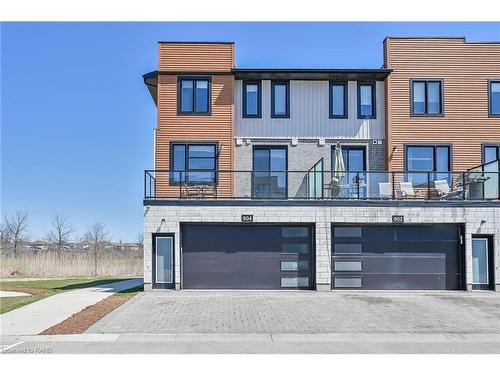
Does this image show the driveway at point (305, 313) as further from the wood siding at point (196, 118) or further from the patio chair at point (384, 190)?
the wood siding at point (196, 118)

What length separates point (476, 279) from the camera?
1817cm

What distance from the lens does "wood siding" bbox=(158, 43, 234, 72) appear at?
21.5 m

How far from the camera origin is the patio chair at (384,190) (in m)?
18.5

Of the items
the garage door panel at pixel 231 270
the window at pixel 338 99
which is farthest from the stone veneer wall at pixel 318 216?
the window at pixel 338 99

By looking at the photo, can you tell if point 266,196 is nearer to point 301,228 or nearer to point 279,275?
point 301,228

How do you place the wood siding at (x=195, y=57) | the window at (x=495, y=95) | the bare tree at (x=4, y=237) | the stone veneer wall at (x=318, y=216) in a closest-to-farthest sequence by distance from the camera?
the stone veneer wall at (x=318, y=216), the wood siding at (x=195, y=57), the window at (x=495, y=95), the bare tree at (x=4, y=237)

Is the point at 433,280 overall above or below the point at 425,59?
below

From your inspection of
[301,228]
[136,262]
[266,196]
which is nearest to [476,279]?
[301,228]

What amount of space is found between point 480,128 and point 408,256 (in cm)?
734

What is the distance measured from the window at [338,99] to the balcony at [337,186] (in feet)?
11.6

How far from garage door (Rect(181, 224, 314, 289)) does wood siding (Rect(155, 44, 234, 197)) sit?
3720mm

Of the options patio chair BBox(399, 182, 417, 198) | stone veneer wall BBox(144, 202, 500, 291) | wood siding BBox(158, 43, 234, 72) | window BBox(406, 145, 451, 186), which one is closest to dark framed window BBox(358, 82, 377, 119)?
window BBox(406, 145, 451, 186)

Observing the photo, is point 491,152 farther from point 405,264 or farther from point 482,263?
point 405,264

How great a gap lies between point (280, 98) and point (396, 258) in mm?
8118
